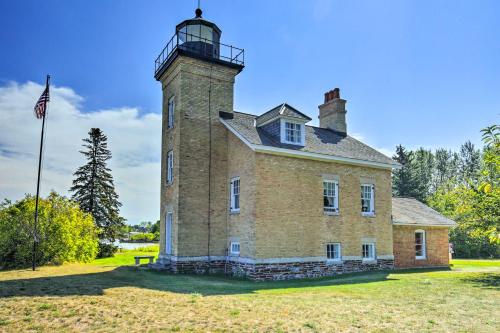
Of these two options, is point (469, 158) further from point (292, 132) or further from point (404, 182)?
point (292, 132)

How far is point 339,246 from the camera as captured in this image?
1875 centimetres

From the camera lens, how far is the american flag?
675 inches

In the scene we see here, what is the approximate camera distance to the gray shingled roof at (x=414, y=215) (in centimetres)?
2209

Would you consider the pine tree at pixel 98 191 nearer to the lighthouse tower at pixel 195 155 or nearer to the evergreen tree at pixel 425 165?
the lighthouse tower at pixel 195 155

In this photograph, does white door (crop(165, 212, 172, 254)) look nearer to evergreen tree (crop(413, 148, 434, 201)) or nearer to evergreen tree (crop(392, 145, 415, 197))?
evergreen tree (crop(392, 145, 415, 197))

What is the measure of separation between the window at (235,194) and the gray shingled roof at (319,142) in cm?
226

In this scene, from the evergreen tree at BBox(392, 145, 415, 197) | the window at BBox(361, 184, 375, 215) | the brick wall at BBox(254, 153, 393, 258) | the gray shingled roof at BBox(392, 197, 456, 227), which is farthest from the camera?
the evergreen tree at BBox(392, 145, 415, 197)

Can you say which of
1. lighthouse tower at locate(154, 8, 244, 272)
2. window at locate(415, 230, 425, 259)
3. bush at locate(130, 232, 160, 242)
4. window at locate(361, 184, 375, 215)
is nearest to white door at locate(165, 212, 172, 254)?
lighthouse tower at locate(154, 8, 244, 272)

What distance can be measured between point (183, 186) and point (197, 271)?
3973 millimetres

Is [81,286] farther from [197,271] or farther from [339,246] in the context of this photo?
[339,246]

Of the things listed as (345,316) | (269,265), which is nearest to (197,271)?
(269,265)

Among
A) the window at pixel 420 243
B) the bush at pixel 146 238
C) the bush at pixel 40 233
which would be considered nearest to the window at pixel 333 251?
the window at pixel 420 243

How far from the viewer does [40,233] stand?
18.9 metres

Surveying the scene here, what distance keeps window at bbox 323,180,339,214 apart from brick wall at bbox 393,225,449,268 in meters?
5.13
